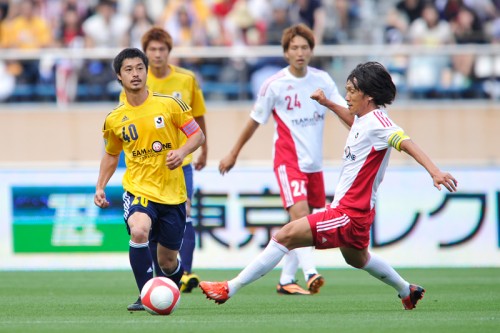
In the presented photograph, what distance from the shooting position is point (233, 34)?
59.9 feet

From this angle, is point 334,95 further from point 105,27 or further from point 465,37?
point 105,27

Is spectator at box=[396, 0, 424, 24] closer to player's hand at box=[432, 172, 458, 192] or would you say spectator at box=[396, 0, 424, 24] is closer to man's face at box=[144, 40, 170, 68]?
man's face at box=[144, 40, 170, 68]

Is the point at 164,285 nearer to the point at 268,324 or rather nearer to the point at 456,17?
the point at 268,324

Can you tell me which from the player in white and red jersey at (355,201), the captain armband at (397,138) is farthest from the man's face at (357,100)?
the captain armband at (397,138)

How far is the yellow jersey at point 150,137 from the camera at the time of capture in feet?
28.6

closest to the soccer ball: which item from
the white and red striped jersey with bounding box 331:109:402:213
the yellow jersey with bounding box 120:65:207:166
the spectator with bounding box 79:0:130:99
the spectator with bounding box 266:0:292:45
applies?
the white and red striped jersey with bounding box 331:109:402:213

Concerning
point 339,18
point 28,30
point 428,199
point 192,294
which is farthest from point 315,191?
point 28,30

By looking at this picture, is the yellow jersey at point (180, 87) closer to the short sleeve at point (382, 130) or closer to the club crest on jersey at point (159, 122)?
the club crest on jersey at point (159, 122)

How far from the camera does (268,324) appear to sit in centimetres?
762

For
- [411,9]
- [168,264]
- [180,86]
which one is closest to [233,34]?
[411,9]

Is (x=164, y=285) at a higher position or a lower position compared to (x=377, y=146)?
lower

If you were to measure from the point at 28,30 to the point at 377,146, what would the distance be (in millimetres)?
11632

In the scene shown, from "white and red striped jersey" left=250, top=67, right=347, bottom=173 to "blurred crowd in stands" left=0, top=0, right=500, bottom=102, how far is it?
6.02m

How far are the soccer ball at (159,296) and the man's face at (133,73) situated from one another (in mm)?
1598
